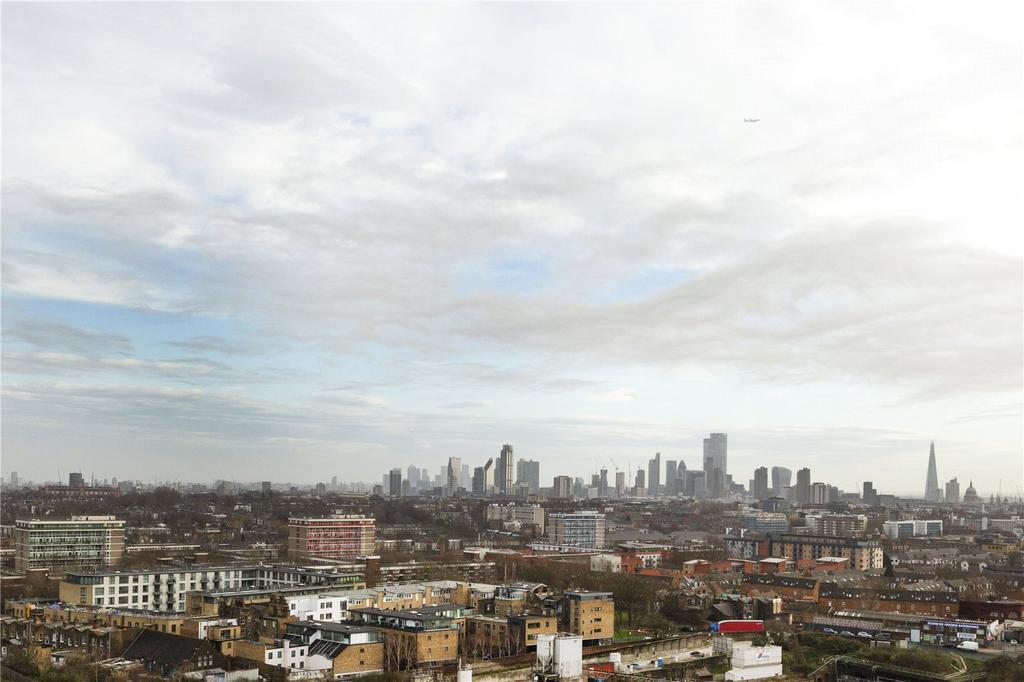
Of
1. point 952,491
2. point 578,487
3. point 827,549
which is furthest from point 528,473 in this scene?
point 827,549

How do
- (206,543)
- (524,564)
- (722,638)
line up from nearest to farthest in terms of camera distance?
1. (722,638)
2. (524,564)
3. (206,543)

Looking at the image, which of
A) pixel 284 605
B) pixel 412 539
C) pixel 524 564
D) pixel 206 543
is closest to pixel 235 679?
pixel 284 605

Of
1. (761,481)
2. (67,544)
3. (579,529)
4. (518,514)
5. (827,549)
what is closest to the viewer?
(67,544)

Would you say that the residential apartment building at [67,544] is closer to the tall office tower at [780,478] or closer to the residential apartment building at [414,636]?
the residential apartment building at [414,636]

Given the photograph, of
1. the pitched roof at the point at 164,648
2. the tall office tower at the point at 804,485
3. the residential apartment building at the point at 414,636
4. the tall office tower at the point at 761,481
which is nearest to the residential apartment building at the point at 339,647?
the residential apartment building at the point at 414,636

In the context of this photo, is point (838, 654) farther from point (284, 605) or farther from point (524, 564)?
point (524, 564)

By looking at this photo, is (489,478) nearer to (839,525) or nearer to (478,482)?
(478,482)

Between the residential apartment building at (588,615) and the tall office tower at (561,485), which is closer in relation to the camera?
the residential apartment building at (588,615)
